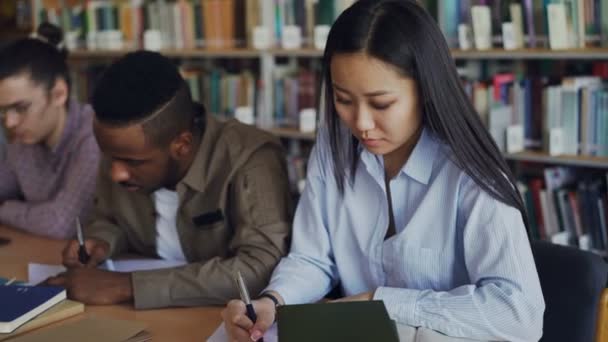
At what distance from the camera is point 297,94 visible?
3.60 metres

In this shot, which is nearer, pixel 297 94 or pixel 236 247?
pixel 236 247

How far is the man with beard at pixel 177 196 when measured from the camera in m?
1.58

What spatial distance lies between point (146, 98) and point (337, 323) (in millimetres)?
701

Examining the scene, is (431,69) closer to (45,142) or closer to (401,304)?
(401,304)

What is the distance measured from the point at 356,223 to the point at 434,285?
0.20 m

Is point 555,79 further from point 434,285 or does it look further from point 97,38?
point 97,38

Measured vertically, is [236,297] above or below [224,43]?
below

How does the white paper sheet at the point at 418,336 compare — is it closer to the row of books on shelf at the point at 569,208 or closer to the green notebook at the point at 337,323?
the green notebook at the point at 337,323

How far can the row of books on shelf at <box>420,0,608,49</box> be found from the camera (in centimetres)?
273

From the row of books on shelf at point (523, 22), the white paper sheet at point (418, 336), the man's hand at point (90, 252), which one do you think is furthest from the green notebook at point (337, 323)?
the row of books on shelf at point (523, 22)

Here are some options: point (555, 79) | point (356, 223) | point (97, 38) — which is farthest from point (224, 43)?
point (356, 223)

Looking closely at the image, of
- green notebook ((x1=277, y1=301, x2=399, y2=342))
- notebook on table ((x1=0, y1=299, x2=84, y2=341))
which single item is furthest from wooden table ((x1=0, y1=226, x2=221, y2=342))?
green notebook ((x1=277, y1=301, x2=399, y2=342))

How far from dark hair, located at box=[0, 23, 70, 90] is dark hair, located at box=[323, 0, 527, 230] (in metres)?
1.26

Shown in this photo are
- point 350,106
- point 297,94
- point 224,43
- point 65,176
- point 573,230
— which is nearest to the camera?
point 350,106
